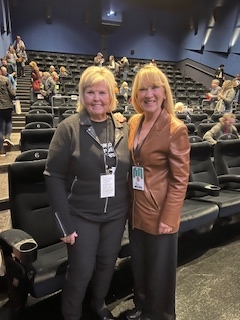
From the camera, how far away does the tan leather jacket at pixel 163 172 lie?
1199mm

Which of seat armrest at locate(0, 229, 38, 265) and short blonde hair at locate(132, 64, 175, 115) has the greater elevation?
short blonde hair at locate(132, 64, 175, 115)

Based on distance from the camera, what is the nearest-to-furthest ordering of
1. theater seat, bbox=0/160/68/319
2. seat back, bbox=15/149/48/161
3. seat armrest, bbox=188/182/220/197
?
theater seat, bbox=0/160/68/319, seat back, bbox=15/149/48/161, seat armrest, bbox=188/182/220/197

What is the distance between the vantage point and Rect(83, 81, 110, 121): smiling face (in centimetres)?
115

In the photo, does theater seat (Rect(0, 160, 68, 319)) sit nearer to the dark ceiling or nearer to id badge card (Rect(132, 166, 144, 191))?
id badge card (Rect(132, 166, 144, 191))

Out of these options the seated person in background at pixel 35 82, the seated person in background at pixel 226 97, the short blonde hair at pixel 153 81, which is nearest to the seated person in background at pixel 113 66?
the seated person in background at pixel 35 82

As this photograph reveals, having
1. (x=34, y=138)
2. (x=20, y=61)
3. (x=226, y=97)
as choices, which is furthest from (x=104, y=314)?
(x=20, y=61)

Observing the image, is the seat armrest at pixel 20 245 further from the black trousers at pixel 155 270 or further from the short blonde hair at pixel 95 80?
the short blonde hair at pixel 95 80

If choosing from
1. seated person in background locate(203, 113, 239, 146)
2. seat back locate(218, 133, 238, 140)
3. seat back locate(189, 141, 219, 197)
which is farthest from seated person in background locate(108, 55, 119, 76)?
seat back locate(189, 141, 219, 197)

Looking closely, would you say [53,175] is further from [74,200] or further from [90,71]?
[90,71]

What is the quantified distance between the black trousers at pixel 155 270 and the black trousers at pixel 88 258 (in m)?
0.13

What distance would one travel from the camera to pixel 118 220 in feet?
4.13

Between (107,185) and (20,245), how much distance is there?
0.45 meters

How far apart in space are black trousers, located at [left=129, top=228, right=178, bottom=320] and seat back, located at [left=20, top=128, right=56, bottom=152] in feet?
6.02

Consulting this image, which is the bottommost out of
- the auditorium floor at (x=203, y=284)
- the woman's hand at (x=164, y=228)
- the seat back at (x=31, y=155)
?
the auditorium floor at (x=203, y=284)
